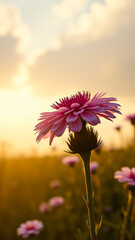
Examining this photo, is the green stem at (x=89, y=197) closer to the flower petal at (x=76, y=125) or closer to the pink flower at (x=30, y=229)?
the flower petal at (x=76, y=125)

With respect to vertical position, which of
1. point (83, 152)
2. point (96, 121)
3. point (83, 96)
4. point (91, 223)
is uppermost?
point (83, 96)

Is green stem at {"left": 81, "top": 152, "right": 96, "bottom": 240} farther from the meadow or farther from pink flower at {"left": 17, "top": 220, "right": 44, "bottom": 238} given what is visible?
the meadow

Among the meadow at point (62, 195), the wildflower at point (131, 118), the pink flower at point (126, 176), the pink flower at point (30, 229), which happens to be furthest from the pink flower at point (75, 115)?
the wildflower at point (131, 118)

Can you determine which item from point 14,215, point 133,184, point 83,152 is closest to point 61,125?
point 83,152

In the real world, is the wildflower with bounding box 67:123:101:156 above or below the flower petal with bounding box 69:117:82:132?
below

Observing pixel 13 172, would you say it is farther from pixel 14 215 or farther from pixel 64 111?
pixel 64 111

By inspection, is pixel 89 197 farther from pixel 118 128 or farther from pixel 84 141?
pixel 118 128

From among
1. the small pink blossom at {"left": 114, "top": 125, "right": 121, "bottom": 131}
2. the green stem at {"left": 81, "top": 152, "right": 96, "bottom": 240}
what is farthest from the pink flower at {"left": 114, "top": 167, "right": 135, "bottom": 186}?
the small pink blossom at {"left": 114, "top": 125, "right": 121, "bottom": 131}

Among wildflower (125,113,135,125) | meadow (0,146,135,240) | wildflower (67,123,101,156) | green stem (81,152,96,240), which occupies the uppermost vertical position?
wildflower (125,113,135,125)

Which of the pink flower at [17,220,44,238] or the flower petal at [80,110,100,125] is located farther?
the pink flower at [17,220,44,238]
